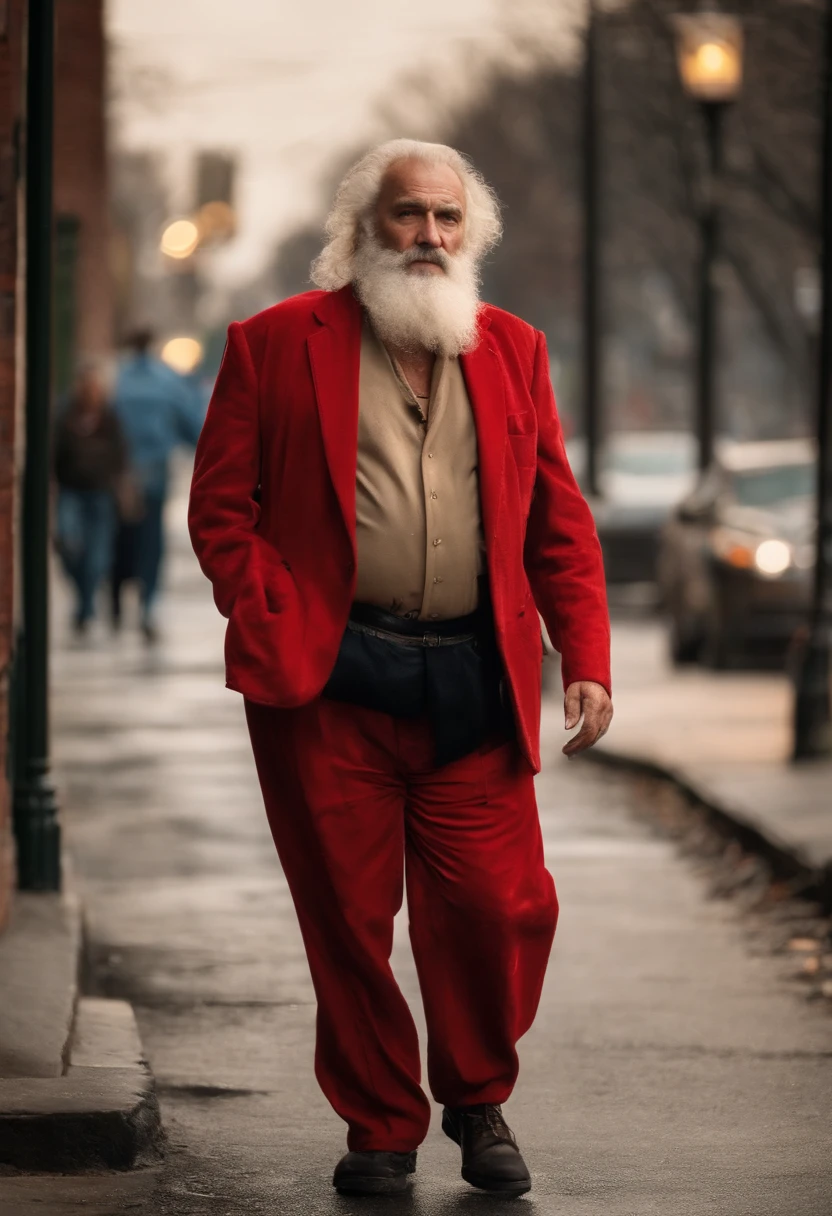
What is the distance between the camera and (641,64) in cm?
4091

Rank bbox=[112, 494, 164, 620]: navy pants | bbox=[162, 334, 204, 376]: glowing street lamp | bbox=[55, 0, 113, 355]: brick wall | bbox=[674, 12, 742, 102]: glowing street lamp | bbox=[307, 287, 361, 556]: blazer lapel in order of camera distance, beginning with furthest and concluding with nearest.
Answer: bbox=[162, 334, 204, 376]: glowing street lamp < bbox=[55, 0, 113, 355]: brick wall < bbox=[674, 12, 742, 102]: glowing street lamp < bbox=[112, 494, 164, 620]: navy pants < bbox=[307, 287, 361, 556]: blazer lapel

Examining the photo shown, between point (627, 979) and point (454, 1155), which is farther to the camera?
point (627, 979)

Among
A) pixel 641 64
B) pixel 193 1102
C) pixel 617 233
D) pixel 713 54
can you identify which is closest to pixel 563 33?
pixel 641 64

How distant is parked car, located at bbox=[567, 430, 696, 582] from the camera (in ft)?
84.3

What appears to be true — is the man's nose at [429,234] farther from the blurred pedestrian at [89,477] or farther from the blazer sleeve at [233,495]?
the blurred pedestrian at [89,477]

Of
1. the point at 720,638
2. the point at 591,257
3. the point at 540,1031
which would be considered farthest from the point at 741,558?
the point at 540,1031

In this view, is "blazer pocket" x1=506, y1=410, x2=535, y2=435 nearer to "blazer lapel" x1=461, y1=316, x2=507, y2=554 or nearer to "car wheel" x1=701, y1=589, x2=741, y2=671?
"blazer lapel" x1=461, y1=316, x2=507, y2=554

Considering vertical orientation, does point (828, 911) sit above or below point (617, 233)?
below

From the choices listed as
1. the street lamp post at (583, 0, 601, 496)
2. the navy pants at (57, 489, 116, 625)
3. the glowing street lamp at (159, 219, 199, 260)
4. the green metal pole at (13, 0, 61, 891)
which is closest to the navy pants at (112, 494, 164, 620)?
the navy pants at (57, 489, 116, 625)

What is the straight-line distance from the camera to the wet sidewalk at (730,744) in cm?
1004

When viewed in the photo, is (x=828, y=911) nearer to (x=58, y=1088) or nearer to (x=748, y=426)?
(x=58, y=1088)

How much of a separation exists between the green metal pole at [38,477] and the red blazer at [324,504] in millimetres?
2625

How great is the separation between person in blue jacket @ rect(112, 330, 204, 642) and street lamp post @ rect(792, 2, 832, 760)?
7.10 m

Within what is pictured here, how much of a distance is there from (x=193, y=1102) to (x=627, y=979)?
74.6 inches
